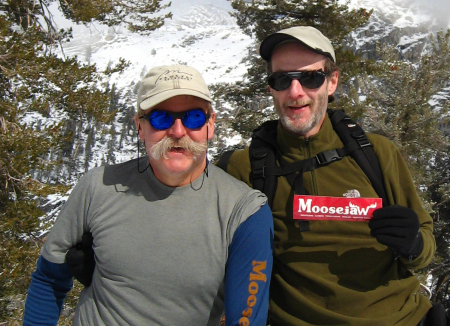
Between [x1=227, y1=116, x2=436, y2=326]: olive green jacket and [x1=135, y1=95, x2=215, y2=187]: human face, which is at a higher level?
[x1=135, y1=95, x2=215, y2=187]: human face

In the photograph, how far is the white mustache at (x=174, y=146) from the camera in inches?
83.0

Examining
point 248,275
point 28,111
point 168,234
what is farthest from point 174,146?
point 28,111

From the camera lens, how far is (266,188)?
249cm

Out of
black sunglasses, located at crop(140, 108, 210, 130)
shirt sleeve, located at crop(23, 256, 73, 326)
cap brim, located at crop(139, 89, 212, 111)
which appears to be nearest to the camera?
cap brim, located at crop(139, 89, 212, 111)

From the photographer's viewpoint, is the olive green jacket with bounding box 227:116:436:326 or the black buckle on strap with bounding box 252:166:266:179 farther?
the black buckle on strap with bounding box 252:166:266:179

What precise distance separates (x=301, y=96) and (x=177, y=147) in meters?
1.03

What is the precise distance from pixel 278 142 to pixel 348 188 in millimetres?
670

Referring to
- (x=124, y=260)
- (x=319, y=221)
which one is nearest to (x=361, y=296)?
(x=319, y=221)

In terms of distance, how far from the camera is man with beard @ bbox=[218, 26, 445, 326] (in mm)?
2168

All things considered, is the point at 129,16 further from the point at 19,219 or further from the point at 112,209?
the point at 112,209

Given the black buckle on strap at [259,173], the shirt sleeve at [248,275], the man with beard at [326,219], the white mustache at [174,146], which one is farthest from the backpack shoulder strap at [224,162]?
the shirt sleeve at [248,275]

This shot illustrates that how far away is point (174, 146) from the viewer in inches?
84.0

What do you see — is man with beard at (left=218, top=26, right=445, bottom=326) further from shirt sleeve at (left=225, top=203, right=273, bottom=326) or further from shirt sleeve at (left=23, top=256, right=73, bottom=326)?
shirt sleeve at (left=23, top=256, right=73, bottom=326)

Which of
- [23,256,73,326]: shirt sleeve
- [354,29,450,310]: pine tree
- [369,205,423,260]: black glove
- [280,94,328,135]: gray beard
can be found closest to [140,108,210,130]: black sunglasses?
[280,94,328,135]: gray beard
